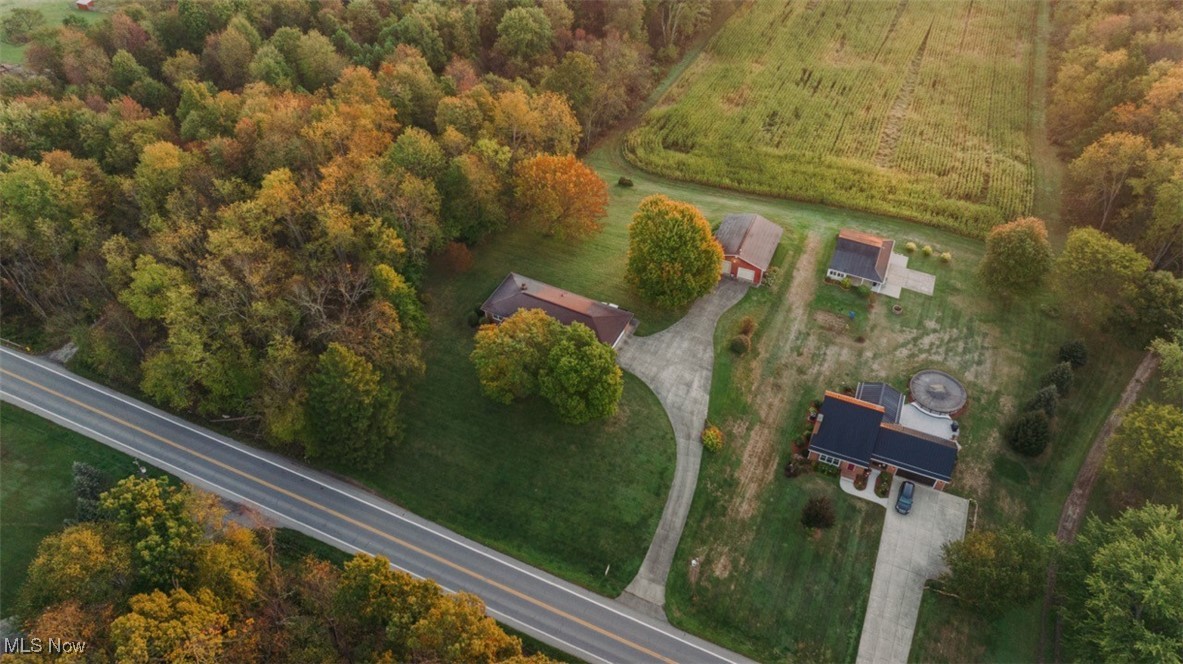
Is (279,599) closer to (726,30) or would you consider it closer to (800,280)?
(800,280)

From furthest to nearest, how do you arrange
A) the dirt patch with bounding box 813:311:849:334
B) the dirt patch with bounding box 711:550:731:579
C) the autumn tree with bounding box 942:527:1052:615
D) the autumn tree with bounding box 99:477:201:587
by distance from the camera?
the dirt patch with bounding box 813:311:849:334, the dirt patch with bounding box 711:550:731:579, the autumn tree with bounding box 942:527:1052:615, the autumn tree with bounding box 99:477:201:587

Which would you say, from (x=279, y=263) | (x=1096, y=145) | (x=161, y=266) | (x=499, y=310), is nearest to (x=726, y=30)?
(x=1096, y=145)

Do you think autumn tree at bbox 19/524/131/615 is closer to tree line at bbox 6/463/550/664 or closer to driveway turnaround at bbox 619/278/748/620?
tree line at bbox 6/463/550/664

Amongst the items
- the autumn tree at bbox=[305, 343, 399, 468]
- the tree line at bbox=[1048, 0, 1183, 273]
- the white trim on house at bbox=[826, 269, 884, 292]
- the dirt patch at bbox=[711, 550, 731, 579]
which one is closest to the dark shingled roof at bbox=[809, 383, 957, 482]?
the dirt patch at bbox=[711, 550, 731, 579]

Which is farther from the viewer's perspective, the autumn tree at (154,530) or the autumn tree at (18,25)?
the autumn tree at (18,25)

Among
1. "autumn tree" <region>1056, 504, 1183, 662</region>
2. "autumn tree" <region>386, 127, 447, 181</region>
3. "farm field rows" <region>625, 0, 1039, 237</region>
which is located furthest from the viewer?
"farm field rows" <region>625, 0, 1039, 237</region>

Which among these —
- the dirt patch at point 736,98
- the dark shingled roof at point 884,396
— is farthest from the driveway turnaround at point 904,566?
the dirt patch at point 736,98

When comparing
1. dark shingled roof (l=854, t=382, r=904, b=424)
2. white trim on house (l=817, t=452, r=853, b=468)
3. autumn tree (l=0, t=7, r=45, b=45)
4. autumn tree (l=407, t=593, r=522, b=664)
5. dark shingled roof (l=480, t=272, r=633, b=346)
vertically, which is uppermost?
autumn tree (l=0, t=7, r=45, b=45)

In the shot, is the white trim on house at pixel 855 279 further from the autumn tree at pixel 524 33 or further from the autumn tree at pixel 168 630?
the autumn tree at pixel 168 630
